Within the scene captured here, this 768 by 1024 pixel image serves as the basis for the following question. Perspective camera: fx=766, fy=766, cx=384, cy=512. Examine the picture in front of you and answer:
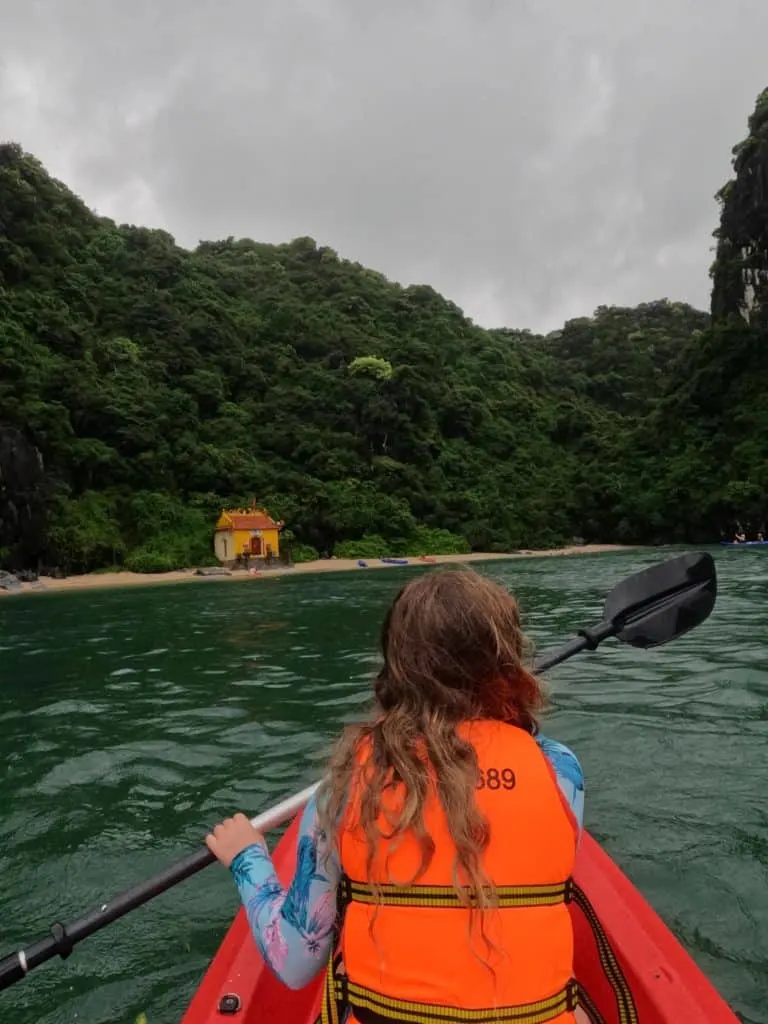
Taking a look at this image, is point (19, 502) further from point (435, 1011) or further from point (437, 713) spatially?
point (435, 1011)

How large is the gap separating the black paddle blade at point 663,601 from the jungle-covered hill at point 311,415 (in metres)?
32.2

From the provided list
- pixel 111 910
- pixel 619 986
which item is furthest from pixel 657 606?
pixel 111 910

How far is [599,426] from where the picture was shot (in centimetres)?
5881

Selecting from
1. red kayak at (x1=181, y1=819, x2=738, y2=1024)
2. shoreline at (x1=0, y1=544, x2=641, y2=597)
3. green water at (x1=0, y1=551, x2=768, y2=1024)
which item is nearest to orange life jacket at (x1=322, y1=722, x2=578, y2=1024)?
red kayak at (x1=181, y1=819, x2=738, y2=1024)

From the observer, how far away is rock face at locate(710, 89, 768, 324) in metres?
46.8

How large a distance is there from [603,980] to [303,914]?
1.30 meters

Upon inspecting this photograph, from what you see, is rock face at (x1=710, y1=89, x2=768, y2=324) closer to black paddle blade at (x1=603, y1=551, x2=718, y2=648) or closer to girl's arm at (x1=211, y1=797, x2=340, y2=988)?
black paddle blade at (x1=603, y1=551, x2=718, y2=648)

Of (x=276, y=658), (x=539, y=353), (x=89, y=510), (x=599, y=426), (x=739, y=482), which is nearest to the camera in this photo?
(x=276, y=658)

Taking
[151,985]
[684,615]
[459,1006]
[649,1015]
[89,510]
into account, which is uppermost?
[89,510]

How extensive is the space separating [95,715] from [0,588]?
23.4 metres

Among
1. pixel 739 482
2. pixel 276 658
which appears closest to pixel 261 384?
pixel 739 482

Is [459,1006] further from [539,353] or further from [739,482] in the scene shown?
[539,353]

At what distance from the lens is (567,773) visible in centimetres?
157

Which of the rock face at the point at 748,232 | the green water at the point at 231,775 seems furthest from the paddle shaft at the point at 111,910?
the rock face at the point at 748,232
